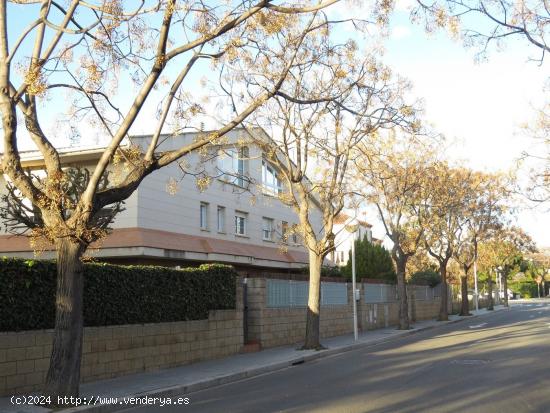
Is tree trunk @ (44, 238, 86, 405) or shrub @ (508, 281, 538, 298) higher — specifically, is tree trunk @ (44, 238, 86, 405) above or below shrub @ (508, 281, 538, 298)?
above

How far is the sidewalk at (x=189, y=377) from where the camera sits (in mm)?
10890

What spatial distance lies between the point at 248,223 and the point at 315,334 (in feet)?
49.2

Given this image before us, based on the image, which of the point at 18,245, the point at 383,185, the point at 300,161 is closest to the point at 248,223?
the point at 383,185

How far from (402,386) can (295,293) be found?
11.6 meters

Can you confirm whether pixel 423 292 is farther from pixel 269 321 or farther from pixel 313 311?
pixel 269 321

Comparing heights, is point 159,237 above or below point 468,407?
above

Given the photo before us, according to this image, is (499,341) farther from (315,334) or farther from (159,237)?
(159,237)

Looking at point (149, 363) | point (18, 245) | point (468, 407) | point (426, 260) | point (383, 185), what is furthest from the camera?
point (426, 260)

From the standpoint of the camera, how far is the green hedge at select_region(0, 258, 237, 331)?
11.4 meters

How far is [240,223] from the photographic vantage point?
112 ft

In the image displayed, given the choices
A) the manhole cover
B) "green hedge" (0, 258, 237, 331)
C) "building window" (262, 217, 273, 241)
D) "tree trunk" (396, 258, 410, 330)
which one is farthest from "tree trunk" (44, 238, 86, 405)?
"building window" (262, 217, 273, 241)

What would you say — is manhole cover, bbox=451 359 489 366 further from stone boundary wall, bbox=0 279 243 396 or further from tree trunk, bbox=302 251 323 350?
stone boundary wall, bbox=0 279 243 396

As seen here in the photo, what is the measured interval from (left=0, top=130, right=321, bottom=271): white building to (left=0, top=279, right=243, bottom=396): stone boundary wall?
458 centimetres

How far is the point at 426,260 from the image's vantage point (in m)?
51.3
